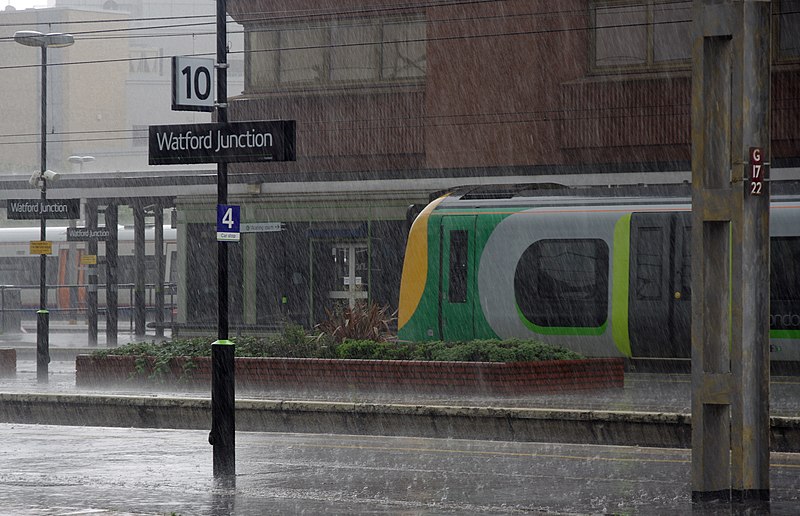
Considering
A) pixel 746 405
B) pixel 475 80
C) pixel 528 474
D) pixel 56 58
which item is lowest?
pixel 528 474

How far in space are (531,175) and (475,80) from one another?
2880 millimetres

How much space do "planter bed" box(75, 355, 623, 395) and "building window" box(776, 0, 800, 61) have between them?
1226 cm

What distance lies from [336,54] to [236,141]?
24.3 meters

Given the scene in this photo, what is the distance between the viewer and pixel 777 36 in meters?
29.9

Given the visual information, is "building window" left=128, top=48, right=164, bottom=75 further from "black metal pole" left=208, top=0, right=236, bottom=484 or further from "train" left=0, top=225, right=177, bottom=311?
"black metal pole" left=208, top=0, right=236, bottom=484

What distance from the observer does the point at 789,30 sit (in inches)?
1172

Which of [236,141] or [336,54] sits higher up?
[336,54]

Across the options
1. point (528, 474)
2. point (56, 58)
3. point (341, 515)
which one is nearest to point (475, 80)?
point (528, 474)

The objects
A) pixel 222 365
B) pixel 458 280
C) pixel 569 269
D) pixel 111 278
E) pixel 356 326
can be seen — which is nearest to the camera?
pixel 222 365

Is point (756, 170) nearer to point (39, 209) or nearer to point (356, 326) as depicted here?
point (356, 326)

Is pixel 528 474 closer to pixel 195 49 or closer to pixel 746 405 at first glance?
pixel 746 405

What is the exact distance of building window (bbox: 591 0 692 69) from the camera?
31.1 meters

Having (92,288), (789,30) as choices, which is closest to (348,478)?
(789,30)

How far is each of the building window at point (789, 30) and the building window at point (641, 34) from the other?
1943 millimetres
